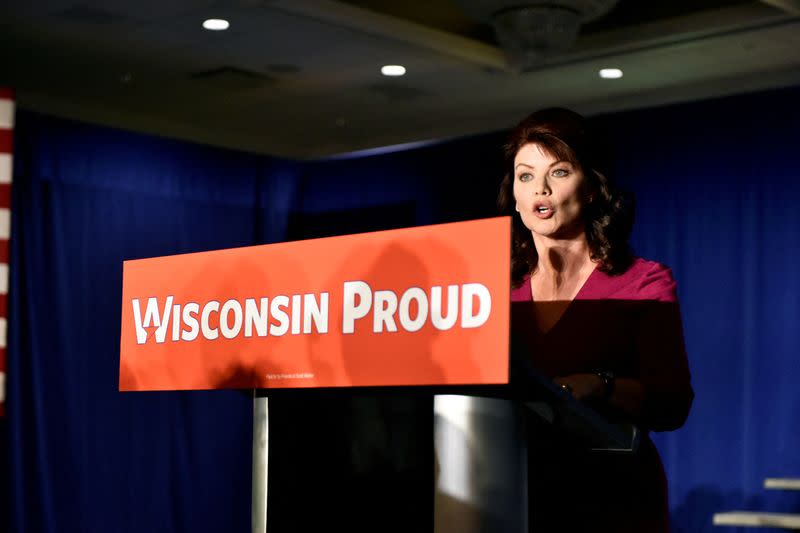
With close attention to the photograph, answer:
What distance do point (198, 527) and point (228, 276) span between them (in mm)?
6061

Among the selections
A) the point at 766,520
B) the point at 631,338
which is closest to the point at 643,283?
the point at 631,338

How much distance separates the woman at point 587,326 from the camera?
133 centimetres

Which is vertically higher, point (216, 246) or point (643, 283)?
point (216, 246)

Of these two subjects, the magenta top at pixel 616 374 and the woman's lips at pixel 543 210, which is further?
the woman's lips at pixel 543 210

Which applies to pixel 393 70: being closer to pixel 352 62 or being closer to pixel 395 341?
pixel 352 62

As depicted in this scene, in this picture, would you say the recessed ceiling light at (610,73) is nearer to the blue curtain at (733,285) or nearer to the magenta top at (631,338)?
the blue curtain at (733,285)

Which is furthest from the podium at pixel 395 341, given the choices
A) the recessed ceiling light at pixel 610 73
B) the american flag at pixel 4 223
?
the recessed ceiling light at pixel 610 73

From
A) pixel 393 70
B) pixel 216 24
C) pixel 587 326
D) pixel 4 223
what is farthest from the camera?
pixel 393 70

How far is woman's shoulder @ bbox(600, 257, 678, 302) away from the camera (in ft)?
4.85

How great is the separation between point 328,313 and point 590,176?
502 millimetres

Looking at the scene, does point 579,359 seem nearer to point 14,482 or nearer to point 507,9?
point 507,9

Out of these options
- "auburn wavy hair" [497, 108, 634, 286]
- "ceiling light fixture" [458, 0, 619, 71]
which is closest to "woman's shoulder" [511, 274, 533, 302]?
"auburn wavy hair" [497, 108, 634, 286]

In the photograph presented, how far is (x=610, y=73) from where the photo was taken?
6.35 meters

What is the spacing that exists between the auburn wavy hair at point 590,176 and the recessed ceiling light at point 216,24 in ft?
13.5
